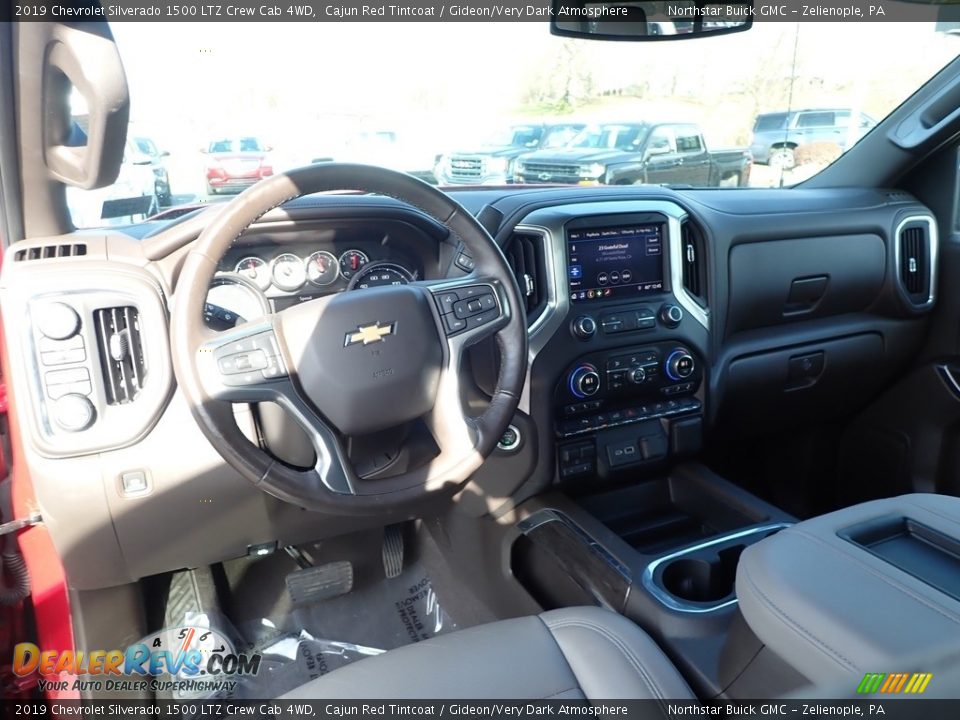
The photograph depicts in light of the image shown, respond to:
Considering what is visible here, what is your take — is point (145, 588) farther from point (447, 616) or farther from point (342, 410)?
point (342, 410)

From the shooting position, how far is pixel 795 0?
2.30 metres

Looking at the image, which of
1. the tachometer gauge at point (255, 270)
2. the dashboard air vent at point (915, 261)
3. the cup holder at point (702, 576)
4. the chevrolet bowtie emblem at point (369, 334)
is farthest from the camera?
the dashboard air vent at point (915, 261)

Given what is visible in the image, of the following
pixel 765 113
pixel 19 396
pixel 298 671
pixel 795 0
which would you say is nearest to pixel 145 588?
pixel 298 671

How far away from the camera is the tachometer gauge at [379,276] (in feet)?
6.09

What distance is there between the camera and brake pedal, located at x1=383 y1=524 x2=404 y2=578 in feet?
8.18

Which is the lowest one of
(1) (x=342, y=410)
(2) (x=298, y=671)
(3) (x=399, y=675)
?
(2) (x=298, y=671)

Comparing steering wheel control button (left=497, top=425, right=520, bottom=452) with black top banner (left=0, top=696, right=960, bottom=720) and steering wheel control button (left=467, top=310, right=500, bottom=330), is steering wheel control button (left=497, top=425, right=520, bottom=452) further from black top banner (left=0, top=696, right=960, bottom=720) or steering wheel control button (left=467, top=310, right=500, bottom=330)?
black top banner (left=0, top=696, right=960, bottom=720)

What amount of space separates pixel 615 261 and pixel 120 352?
133cm

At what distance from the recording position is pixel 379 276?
6.16 ft

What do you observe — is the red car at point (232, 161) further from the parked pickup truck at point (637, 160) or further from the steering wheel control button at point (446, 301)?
the parked pickup truck at point (637, 160)

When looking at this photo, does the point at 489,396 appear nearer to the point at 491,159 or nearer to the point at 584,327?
the point at 584,327

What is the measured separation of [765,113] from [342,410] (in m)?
2.42

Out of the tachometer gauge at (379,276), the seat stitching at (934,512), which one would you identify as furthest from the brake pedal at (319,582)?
the seat stitching at (934,512)

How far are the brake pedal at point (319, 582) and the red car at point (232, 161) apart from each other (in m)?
1.25
